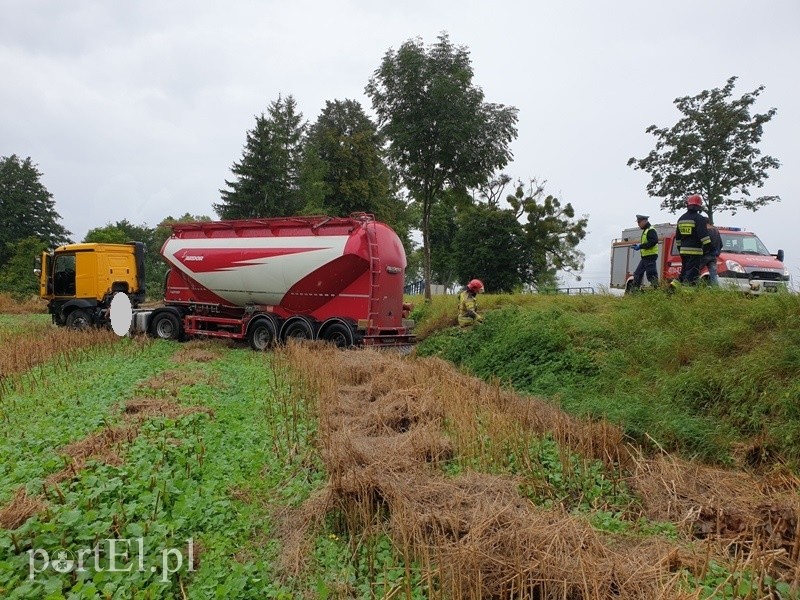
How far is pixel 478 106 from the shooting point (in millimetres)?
15961

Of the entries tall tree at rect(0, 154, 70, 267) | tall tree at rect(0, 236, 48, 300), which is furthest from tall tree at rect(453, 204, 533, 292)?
tall tree at rect(0, 154, 70, 267)

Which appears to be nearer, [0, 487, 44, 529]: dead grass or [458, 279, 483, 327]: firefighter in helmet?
[0, 487, 44, 529]: dead grass

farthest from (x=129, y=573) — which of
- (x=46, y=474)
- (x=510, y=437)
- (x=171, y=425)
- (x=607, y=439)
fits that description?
(x=607, y=439)

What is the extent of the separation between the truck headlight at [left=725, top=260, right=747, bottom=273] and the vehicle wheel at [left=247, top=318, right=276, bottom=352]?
10.6m

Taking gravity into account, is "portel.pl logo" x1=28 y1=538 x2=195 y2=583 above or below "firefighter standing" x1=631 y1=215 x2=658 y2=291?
below

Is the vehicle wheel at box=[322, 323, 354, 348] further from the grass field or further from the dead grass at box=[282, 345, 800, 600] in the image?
the dead grass at box=[282, 345, 800, 600]

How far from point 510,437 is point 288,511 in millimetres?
2297

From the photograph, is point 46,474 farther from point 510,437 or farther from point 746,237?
point 746,237

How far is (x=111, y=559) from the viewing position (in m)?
3.25

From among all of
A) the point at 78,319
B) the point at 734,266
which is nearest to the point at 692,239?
the point at 734,266

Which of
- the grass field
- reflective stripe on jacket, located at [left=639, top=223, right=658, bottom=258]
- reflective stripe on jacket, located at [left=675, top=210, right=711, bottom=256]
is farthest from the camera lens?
reflective stripe on jacket, located at [left=639, top=223, right=658, bottom=258]

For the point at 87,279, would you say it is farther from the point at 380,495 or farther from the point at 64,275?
the point at 380,495

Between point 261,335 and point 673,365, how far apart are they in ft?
29.9

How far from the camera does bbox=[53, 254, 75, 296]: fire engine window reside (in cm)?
1630
